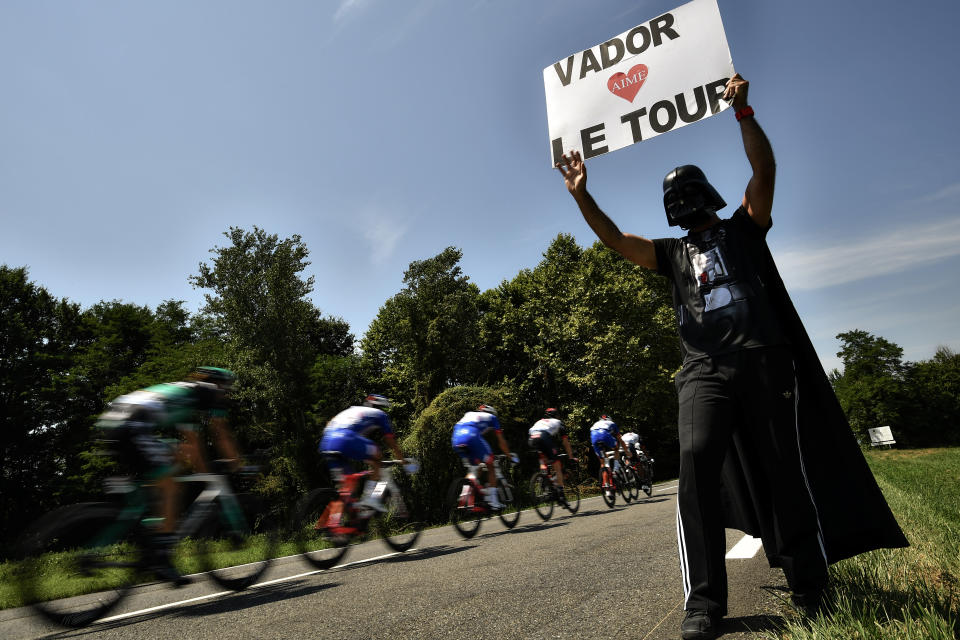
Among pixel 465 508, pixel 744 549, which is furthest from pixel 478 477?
pixel 744 549

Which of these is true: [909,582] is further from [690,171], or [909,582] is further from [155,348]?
[155,348]

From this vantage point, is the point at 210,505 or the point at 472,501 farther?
the point at 472,501

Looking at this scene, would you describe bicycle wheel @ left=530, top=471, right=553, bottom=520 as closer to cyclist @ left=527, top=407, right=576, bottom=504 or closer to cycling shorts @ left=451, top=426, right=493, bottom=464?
cyclist @ left=527, top=407, right=576, bottom=504

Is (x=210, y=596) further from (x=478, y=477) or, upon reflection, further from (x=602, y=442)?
(x=602, y=442)

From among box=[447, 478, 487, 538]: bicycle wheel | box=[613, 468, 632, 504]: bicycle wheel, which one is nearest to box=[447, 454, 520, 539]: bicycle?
box=[447, 478, 487, 538]: bicycle wheel

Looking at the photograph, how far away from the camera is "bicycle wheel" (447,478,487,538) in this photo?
7.89m

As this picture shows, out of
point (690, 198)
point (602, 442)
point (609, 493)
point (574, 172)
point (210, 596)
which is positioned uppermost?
point (574, 172)

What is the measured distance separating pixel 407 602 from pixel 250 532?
7.09 ft

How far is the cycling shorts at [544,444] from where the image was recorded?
1017 centimetres

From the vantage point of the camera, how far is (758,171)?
8.04ft

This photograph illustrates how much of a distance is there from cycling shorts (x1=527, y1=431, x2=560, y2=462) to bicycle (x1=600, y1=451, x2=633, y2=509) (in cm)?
153

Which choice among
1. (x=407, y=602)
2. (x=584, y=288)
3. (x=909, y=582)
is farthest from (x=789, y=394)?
(x=584, y=288)

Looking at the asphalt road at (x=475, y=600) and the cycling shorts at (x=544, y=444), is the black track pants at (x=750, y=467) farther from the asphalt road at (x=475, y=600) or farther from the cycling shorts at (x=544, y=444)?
→ the cycling shorts at (x=544, y=444)

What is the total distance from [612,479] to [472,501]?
4215mm
